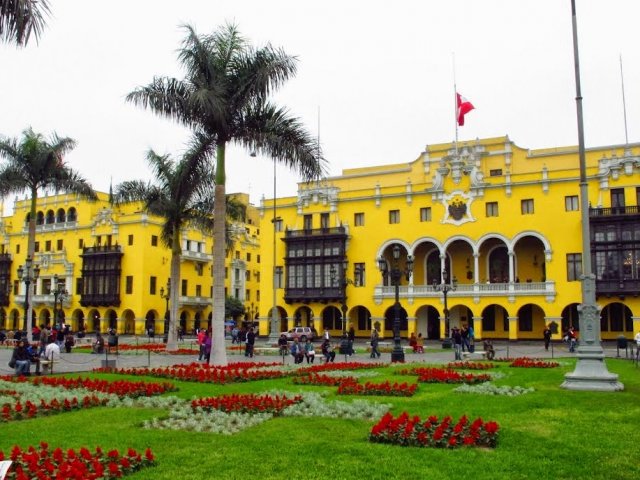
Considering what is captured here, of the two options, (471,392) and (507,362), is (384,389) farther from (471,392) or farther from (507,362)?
(507,362)

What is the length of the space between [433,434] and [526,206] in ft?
133

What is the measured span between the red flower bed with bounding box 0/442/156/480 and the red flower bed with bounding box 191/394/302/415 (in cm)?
373

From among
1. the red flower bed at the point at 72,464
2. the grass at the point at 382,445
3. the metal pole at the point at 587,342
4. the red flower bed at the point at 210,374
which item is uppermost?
the metal pole at the point at 587,342

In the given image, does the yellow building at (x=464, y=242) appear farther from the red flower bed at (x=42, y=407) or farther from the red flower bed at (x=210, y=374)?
the red flower bed at (x=42, y=407)

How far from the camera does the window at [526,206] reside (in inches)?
1848

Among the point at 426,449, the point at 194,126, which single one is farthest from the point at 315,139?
the point at 426,449

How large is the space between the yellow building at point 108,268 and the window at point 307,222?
720cm

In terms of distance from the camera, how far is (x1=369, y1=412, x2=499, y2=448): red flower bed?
884cm

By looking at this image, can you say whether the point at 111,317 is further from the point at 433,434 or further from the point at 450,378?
the point at 433,434

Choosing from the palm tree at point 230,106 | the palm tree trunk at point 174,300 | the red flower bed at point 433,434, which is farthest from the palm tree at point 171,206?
the red flower bed at point 433,434

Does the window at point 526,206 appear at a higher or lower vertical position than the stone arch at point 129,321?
higher

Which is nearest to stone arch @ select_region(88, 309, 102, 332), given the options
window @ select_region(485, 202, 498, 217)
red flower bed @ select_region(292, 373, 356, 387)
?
window @ select_region(485, 202, 498, 217)

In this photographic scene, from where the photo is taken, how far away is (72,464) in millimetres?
7320

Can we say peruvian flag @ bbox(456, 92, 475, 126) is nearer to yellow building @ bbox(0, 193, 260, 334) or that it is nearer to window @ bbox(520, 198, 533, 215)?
window @ bbox(520, 198, 533, 215)
